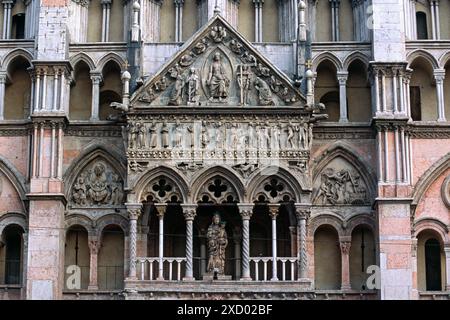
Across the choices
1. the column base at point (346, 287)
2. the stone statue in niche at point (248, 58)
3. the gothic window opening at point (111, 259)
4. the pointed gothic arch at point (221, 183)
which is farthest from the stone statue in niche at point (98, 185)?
the column base at point (346, 287)

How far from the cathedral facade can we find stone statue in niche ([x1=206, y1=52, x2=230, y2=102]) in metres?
0.03

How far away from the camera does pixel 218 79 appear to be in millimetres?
32375

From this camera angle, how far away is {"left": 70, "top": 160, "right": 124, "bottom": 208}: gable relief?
107 ft

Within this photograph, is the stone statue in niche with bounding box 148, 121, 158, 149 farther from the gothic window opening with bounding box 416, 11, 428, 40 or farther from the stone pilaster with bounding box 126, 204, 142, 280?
the gothic window opening with bounding box 416, 11, 428, 40

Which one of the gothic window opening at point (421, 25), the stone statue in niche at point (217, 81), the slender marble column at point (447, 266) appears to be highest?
the gothic window opening at point (421, 25)

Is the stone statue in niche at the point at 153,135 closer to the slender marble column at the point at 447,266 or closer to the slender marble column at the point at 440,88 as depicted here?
the slender marble column at the point at 440,88

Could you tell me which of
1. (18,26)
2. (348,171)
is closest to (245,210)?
(348,171)

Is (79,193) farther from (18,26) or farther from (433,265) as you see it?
(433,265)

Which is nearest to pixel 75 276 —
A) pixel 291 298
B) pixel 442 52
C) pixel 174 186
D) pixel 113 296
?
pixel 113 296

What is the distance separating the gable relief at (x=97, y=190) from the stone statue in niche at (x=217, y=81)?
3.09 metres

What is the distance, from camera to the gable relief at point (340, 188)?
107 feet

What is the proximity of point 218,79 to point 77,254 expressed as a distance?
5.45 m

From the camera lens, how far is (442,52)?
33.2 metres
